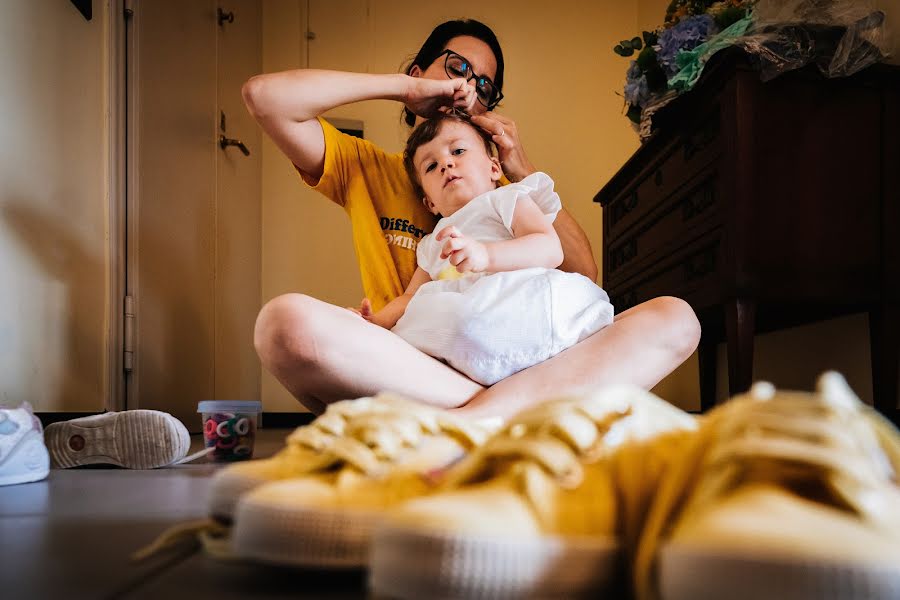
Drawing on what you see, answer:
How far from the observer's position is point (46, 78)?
4.82 feet

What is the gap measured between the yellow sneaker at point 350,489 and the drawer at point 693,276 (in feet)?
3.78

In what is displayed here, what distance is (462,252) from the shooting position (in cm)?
85

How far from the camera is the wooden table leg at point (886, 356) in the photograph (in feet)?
4.52

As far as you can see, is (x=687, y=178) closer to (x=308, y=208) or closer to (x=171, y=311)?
(x=171, y=311)

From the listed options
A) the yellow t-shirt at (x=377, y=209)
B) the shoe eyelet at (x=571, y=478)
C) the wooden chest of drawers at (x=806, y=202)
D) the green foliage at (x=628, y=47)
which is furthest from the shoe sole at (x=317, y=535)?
the green foliage at (x=628, y=47)

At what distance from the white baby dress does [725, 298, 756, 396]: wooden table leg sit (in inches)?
19.3

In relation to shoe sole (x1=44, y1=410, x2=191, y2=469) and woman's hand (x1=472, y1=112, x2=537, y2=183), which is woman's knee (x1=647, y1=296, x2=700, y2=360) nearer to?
woman's hand (x1=472, y1=112, x2=537, y2=183)

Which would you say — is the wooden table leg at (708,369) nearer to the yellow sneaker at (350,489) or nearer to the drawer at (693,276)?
the drawer at (693,276)

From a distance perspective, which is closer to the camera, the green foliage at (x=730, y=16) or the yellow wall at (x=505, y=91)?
the green foliage at (x=730, y=16)

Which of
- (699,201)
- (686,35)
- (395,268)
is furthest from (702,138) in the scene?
(395,268)

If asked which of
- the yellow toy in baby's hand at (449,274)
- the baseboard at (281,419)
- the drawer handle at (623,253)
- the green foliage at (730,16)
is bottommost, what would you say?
the baseboard at (281,419)

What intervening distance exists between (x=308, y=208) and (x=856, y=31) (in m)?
2.18

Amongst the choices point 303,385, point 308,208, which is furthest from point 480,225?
point 308,208

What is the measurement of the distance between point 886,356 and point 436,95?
1029 mm
